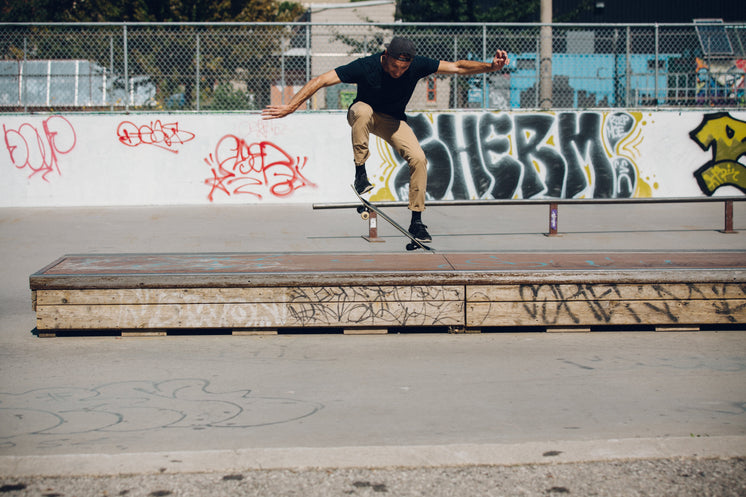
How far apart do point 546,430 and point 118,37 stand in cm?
1387

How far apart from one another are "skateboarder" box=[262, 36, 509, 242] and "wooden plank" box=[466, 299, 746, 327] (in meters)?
1.73

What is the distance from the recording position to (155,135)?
15281 millimetres

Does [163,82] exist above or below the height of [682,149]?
Result: above

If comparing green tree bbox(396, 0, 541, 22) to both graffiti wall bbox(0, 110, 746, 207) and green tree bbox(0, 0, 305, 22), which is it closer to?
green tree bbox(0, 0, 305, 22)

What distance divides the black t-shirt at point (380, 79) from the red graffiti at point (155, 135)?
9170 mm

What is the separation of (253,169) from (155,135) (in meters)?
2.12

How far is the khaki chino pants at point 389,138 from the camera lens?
6.98m

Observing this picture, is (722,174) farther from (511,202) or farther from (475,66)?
(475,66)

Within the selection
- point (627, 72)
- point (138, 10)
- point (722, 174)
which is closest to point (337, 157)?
point (627, 72)

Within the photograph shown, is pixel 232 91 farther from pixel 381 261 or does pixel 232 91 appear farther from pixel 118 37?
pixel 381 261

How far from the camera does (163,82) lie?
49.9 feet

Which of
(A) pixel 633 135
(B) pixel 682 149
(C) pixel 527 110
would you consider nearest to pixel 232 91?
(C) pixel 527 110

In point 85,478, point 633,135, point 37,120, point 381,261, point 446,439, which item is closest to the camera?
point 85,478

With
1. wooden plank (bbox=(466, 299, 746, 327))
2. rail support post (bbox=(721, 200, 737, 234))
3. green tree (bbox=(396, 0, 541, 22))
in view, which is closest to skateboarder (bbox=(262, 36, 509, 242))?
wooden plank (bbox=(466, 299, 746, 327))
